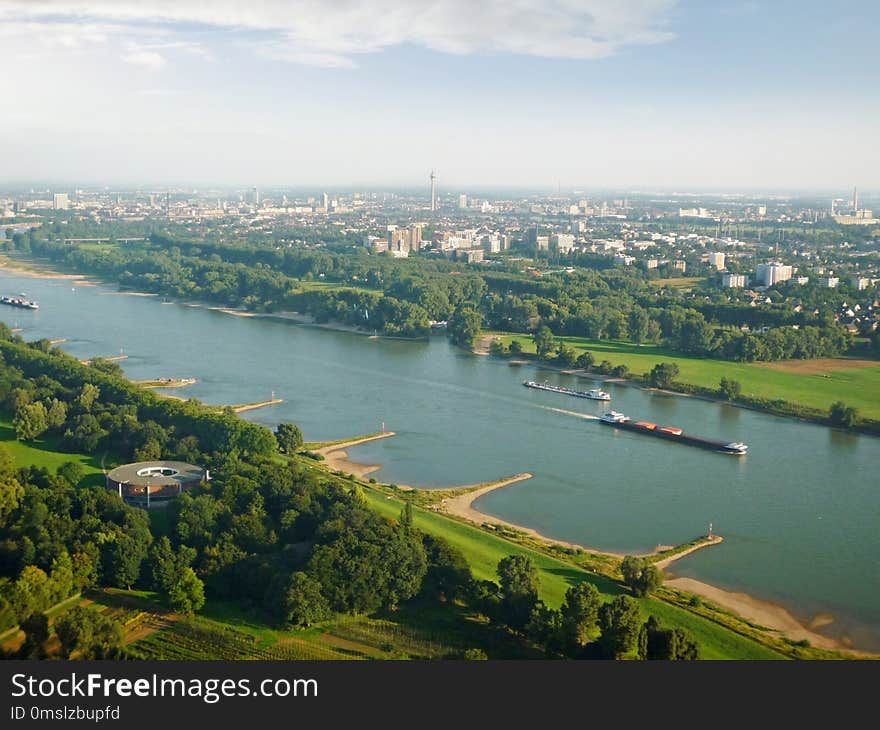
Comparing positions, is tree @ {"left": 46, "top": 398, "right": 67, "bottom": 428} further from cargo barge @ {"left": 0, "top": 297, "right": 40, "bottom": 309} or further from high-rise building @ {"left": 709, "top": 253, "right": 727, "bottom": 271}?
high-rise building @ {"left": 709, "top": 253, "right": 727, "bottom": 271}

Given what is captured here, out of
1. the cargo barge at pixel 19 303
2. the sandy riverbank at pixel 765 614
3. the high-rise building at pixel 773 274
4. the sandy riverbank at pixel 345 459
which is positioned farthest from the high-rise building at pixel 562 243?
the sandy riverbank at pixel 765 614

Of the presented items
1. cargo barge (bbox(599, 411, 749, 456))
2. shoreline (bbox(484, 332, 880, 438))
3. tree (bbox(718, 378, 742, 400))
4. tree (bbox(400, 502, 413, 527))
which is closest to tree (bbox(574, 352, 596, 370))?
shoreline (bbox(484, 332, 880, 438))

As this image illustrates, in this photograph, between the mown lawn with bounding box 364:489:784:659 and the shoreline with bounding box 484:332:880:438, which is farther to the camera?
the shoreline with bounding box 484:332:880:438

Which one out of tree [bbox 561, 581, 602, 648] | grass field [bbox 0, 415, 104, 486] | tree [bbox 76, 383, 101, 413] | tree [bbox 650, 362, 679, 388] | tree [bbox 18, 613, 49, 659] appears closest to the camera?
tree [bbox 18, 613, 49, 659]

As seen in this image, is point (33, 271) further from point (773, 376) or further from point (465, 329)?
point (773, 376)

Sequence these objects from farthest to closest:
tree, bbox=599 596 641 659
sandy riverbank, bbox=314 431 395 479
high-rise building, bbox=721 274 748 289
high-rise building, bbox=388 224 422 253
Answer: high-rise building, bbox=388 224 422 253 → high-rise building, bbox=721 274 748 289 → sandy riverbank, bbox=314 431 395 479 → tree, bbox=599 596 641 659
